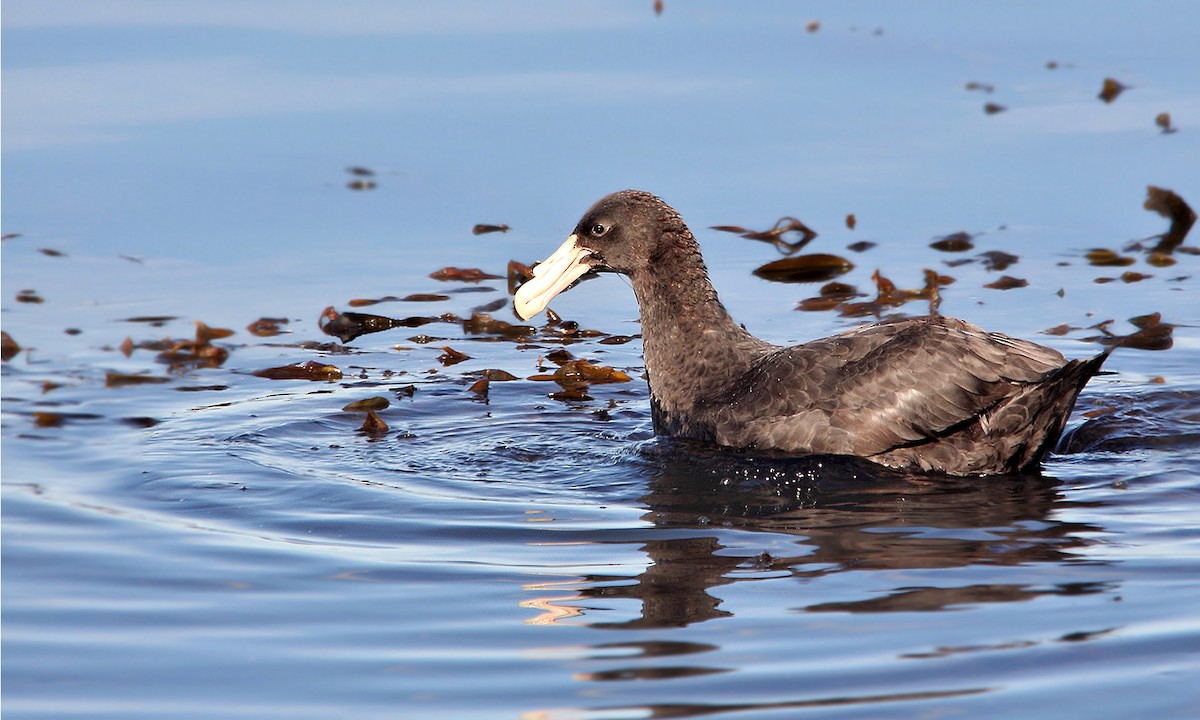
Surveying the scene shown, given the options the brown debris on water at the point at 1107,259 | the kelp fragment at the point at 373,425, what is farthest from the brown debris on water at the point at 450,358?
the brown debris on water at the point at 1107,259

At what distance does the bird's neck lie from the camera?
790 centimetres

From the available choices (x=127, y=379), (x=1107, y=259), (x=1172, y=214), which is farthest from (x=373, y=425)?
(x=1172, y=214)

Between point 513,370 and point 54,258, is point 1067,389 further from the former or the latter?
point 54,258

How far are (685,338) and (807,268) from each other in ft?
8.26

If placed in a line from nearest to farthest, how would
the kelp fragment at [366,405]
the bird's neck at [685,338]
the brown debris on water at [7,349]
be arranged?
the bird's neck at [685,338], the kelp fragment at [366,405], the brown debris on water at [7,349]

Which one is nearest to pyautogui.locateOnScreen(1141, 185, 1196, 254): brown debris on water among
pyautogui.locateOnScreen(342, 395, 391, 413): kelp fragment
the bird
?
the bird

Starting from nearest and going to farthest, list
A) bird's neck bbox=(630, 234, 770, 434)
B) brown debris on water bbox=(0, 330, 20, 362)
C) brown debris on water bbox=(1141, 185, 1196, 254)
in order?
bird's neck bbox=(630, 234, 770, 434) → brown debris on water bbox=(0, 330, 20, 362) → brown debris on water bbox=(1141, 185, 1196, 254)

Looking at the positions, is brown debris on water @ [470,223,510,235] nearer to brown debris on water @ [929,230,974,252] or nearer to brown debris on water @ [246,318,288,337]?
brown debris on water @ [246,318,288,337]

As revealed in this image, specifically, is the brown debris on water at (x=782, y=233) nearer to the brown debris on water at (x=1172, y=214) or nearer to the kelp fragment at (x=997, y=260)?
the kelp fragment at (x=997, y=260)

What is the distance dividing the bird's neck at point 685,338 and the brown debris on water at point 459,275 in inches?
86.8

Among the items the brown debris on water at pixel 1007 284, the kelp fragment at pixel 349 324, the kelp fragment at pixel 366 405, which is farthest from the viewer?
the brown debris on water at pixel 1007 284

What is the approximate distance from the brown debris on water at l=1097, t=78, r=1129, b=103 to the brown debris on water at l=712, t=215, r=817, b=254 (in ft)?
10.7

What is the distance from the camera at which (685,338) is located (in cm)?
809

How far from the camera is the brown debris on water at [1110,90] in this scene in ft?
41.5
